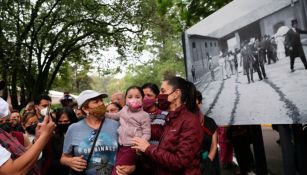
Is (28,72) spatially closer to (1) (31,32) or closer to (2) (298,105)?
(1) (31,32)

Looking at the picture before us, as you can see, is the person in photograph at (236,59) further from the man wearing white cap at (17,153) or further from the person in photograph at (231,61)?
the man wearing white cap at (17,153)

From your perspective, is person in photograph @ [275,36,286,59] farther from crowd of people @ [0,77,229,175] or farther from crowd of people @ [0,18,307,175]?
crowd of people @ [0,77,229,175]

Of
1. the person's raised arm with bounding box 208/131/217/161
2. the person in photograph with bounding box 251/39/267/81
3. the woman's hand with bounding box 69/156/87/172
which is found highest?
the person in photograph with bounding box 251/39/267/81

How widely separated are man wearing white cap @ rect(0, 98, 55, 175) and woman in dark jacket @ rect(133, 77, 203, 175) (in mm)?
784

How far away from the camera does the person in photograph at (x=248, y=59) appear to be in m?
4.11

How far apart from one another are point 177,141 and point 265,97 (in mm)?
1613

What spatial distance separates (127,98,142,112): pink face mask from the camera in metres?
3.44

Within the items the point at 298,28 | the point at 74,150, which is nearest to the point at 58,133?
the point at 74,150

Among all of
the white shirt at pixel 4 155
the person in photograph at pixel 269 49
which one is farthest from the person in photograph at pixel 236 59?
the white shirt at pixel 4 155

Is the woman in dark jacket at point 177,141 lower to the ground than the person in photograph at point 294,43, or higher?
lower

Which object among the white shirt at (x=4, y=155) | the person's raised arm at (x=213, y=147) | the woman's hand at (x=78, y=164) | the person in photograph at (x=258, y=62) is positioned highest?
the person in photograph at (x=258, y=62)

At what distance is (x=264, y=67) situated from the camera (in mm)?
3934

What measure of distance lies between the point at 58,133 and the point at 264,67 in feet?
8.49

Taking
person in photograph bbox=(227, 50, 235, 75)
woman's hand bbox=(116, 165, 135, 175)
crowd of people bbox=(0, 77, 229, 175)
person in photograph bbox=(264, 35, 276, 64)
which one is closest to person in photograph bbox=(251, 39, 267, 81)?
person in photograph bbox=(264, 35, 276, 64)
